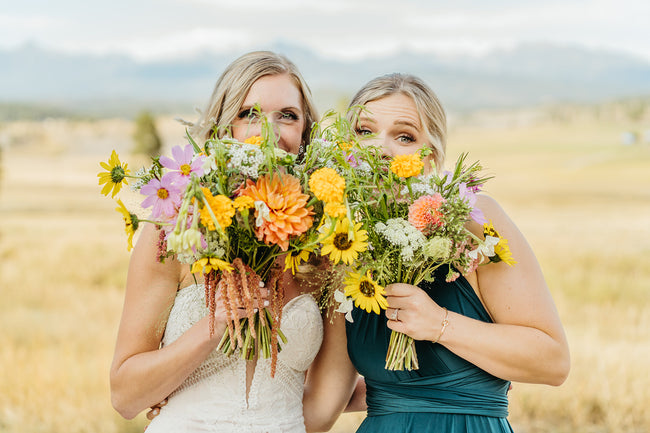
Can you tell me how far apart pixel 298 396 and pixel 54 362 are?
6.58 m

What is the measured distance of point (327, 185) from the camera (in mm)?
2252

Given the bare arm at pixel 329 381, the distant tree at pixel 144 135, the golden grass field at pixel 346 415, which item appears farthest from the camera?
the distant tree at pixel 144 135

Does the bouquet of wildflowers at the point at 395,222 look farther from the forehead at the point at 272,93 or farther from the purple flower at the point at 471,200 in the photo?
the forehead at the point at 272,93

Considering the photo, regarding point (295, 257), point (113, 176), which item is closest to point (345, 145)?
point (295, 257)

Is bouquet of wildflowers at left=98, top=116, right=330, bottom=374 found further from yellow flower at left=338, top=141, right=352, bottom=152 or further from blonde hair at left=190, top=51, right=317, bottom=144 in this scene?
blonde hair at left=190, top=51, right=317, bottom=144

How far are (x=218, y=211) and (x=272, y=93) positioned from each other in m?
1.37

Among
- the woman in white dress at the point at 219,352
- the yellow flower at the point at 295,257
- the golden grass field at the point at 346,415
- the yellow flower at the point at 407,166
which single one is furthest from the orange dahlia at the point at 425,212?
the golden grass field at the point at 346,415

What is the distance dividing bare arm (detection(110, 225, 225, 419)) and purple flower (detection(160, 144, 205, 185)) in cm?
79

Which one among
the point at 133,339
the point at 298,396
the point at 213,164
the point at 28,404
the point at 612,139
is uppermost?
the point at 612,139

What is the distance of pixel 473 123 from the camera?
13488 centimetres

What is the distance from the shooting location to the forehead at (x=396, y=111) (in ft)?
10.9

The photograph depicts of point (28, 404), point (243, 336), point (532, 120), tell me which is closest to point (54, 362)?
point (28, 404)

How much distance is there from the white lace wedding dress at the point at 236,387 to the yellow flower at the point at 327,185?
3.60 feet

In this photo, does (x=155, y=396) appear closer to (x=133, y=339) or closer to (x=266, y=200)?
(x=133, y=339)
